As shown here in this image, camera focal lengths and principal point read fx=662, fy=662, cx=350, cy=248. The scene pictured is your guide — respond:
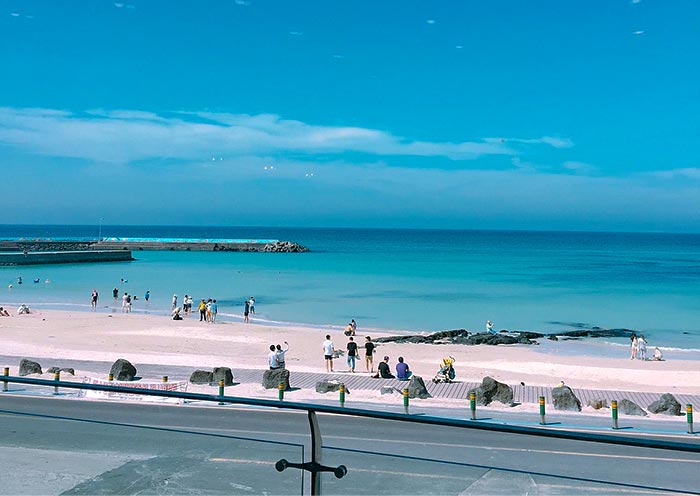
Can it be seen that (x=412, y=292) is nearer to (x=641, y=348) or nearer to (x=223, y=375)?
(x=641, y=348)

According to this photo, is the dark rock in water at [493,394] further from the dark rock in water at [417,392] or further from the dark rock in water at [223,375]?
the dark rock in water at [223,375]

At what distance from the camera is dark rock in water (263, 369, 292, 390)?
18.6 m

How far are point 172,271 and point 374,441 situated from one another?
86.8 metres

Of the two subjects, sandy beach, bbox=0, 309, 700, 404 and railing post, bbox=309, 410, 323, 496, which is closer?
railing post, bbox=309, 410, 323, 496

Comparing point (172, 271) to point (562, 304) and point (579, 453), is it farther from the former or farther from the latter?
point (579, 453)

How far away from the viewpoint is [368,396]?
18250 millimetres

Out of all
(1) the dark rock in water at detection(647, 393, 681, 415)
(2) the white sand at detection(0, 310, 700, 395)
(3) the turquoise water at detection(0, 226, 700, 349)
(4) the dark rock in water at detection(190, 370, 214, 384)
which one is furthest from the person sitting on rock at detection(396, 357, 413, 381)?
(3) the turquoise water at detection(0, 226, 700, 349)

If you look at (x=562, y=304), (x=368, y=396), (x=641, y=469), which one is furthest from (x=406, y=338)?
(x=641, y=469)

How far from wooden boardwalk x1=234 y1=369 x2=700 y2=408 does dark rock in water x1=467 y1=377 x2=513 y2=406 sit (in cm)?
81

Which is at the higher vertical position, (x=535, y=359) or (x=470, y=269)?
(x=470, y=269)

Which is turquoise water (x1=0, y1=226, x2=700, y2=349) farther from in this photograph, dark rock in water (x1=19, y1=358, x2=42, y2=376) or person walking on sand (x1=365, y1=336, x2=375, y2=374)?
dark rock in water (x1=19, y1=358, x2=42, y2=376)

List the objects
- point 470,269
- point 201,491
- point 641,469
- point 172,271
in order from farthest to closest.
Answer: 1. point 470,269
2. point 172,271
3. point 641,469
4. point 201,491

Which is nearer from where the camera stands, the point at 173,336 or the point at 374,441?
the point at 374,441

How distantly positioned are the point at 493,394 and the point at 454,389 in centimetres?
270
